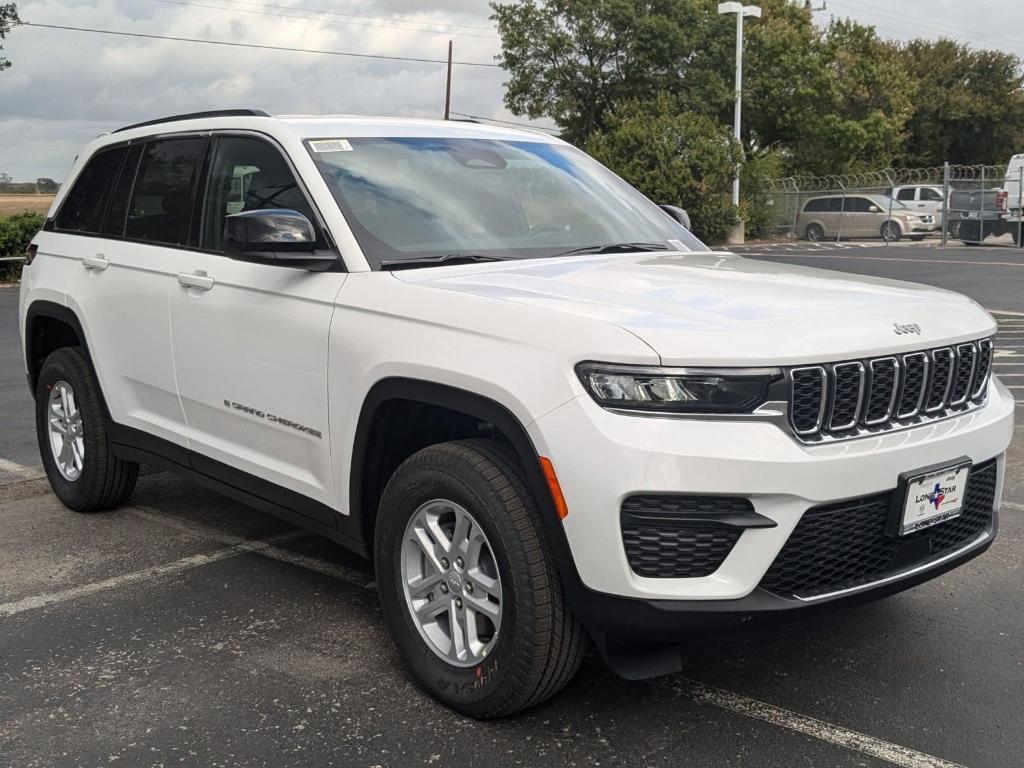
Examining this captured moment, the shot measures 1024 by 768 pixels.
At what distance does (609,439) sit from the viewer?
2873mm

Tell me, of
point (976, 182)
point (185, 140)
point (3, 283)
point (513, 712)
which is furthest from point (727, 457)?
point (976, 182)

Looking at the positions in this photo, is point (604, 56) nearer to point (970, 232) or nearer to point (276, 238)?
point (970, 232)

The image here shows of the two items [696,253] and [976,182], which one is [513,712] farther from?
[976,182]

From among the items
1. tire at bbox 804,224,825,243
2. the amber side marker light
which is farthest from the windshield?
tire at bbox 804,224,825,243

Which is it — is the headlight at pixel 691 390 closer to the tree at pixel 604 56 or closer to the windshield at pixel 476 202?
the windshield at pixel 476 202

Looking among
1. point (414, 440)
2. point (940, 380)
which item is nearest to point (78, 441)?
point (414, 440)

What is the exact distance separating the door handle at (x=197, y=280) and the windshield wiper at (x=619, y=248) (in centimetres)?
133

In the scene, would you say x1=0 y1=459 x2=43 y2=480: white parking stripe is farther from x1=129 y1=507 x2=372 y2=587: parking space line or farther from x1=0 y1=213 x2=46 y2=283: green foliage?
x1=0 y1=213 x2=46 y2=283: green foliage

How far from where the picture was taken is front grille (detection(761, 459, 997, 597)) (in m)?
2.98

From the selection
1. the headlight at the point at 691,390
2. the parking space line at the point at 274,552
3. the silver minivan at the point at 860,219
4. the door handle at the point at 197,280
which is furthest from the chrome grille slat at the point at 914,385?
the silver minivan at the point at 860,219

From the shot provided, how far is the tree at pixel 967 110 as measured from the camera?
179 ft

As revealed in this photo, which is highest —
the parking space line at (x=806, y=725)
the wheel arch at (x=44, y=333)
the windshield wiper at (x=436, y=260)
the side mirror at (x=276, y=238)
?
the side mirror at (x=276, y=238)

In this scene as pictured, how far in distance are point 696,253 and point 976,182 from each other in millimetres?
31171

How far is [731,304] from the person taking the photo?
324cm
